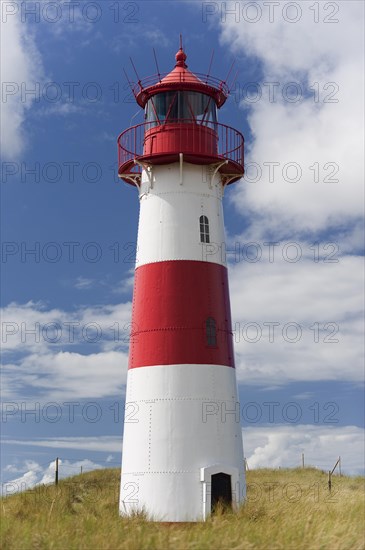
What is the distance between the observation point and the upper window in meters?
22.9

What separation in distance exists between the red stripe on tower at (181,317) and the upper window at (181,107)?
4653 millimetres

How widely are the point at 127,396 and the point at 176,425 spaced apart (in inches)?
83.2

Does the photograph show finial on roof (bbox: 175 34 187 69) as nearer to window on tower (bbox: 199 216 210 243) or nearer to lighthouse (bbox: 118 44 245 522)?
lighthouse (bbox: 118 44 245 522)

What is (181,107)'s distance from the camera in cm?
2291

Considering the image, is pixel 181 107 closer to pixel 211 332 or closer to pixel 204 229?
pixel 204 229

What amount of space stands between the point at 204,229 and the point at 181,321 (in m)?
3.01

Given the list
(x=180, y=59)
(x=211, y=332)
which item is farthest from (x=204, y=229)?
(x=180, y=59)

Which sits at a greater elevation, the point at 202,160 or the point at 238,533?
the point at 202,160

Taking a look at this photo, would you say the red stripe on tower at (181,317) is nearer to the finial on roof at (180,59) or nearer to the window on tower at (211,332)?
the window on tower at (211,332)

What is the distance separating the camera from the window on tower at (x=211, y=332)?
2138cm

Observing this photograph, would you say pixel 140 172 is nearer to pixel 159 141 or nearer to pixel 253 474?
pixel 159 141

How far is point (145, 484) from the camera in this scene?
67.5 ft

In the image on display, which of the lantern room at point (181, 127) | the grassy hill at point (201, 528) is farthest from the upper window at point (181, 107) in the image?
the grassy hill at point (201, 528)

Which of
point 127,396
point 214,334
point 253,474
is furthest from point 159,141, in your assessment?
point 253,474
